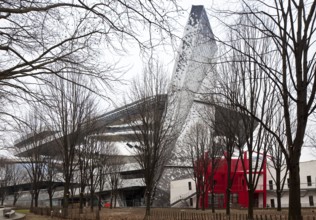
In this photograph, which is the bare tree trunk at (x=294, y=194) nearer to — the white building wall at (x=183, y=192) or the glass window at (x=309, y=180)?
the white building wall at (x=183, y=192)

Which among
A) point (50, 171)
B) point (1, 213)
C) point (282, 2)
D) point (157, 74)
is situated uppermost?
point (157, 74)

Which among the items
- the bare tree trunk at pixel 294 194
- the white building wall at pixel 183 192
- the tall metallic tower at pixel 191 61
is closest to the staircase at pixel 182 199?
the white building wall at pixel 183 192

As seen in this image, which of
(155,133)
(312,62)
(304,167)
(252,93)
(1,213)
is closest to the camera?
(312,62)

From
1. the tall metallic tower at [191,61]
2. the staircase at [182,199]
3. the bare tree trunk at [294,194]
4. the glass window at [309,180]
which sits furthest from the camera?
the staircase at [182,199]

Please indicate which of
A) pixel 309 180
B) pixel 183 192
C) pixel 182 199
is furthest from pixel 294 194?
pixel 183 192

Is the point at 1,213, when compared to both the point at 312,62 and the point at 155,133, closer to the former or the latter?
the point at 155,133

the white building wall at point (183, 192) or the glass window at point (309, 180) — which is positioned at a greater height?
the glass window at point (309, 180)

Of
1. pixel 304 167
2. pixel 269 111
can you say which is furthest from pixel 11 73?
pixel 304 167

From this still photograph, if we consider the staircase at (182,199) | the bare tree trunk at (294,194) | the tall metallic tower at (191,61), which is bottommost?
the staircase at (182,199)

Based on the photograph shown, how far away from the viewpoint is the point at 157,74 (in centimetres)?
2028

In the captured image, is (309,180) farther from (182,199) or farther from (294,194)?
(294,194)

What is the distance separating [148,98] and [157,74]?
4.85 feet

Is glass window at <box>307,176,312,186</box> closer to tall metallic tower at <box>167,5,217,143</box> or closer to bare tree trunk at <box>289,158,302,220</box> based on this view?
tall metallic tower at <box>167,5,217,143</box>

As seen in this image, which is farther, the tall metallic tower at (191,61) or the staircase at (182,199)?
the staircase at (182,199)
